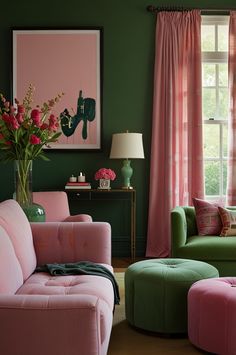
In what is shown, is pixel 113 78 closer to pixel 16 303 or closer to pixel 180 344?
pixel 180 344

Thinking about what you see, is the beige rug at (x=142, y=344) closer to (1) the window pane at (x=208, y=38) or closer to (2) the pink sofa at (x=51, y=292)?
(2) the pink sofa at (x=51, y=292)

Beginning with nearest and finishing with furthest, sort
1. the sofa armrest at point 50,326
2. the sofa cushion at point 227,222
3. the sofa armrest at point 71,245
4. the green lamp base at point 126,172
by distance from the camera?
1. the sofa armrest at point 50,326
2. the sofa armrest at point 71,245
3. the sofa cushion at point 227,222
4. the green lamp base at point 126,172

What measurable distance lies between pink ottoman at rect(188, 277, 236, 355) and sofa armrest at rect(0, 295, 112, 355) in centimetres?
108

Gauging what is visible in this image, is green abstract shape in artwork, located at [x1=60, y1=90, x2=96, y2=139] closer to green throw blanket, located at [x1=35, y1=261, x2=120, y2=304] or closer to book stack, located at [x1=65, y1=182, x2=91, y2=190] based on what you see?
book stack, located at [x1=65, y1=182, x2=91, y2=190]

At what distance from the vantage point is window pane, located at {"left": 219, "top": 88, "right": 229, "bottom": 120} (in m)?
6.20

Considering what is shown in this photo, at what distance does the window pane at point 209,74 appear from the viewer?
6160 millimetres

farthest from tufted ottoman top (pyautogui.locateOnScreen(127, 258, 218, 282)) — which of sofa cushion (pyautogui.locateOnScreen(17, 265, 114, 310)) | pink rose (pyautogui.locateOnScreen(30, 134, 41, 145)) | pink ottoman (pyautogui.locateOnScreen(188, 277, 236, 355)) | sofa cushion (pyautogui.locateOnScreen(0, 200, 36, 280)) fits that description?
pink rose (pyautogui.locateOnScreen(30, 134, 41, 145))

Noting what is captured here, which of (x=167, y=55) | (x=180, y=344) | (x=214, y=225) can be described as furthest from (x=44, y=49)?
(x=180, y=344)

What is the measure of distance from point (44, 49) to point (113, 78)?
2.84 ft

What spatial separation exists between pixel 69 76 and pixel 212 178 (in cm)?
207

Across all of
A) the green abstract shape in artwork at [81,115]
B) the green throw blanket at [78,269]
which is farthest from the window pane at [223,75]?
the green throw blanket at [78,269]

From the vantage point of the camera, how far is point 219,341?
2900 millimetres

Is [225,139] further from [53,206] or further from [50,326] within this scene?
[50,326]

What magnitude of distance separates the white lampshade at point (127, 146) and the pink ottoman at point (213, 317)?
2.67 metres
